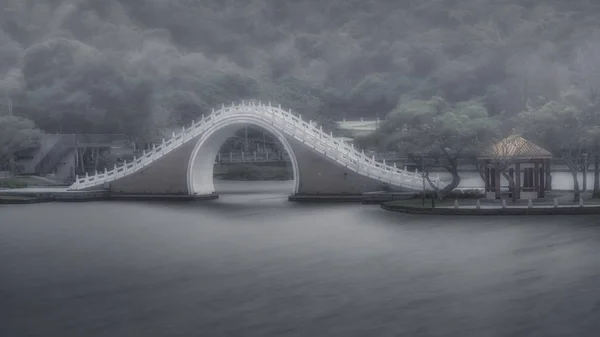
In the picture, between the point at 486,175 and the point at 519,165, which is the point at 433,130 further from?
the point at 519,165

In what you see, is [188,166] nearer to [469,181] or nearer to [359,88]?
[469,181]

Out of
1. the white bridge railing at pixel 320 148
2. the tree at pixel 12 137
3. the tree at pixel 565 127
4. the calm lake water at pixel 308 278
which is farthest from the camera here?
the tree at pixel 12 137

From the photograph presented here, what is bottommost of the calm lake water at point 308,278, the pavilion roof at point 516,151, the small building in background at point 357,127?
the calm lake water at point 308,278

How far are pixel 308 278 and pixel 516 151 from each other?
2537 cm

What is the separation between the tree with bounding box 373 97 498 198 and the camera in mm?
68250

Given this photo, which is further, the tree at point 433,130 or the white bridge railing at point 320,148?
the tree at point 433,130

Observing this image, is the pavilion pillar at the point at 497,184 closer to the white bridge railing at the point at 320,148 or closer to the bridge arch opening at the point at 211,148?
the white bridge railing at the point at 320,148

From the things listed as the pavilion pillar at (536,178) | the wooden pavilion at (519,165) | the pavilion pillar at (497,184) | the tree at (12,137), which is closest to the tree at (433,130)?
the wooden pavilion at (519,165)

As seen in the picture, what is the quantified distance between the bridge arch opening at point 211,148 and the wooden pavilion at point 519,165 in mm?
16091

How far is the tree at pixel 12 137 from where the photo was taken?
8625cm

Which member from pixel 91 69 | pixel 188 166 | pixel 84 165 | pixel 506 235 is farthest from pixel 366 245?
pixel 91 69

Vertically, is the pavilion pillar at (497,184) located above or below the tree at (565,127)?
below

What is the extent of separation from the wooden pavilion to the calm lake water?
6.84 m

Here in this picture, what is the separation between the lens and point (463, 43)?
486 ft
